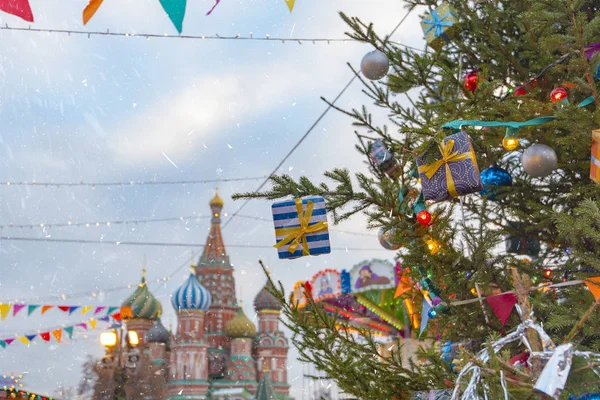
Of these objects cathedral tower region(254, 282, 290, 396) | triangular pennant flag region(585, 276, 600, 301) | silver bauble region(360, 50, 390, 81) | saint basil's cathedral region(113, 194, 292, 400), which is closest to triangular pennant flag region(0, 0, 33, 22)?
silver bauble region(360, 50, 390, 81)

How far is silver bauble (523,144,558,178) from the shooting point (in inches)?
128

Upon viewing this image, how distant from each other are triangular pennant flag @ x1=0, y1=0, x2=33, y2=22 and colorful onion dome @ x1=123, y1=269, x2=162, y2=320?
3033 centimetres

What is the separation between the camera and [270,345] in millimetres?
34094

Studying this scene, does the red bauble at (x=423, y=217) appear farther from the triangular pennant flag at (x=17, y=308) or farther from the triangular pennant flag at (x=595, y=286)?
the triangular pennant flag at (x=17, y=308)

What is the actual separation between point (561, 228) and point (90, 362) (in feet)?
90.7

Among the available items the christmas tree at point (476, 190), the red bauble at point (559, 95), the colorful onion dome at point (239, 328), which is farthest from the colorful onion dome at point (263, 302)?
the red bauble at point (559, 95)

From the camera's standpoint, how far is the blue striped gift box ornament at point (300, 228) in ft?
10.4

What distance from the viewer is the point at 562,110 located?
9.43 ft

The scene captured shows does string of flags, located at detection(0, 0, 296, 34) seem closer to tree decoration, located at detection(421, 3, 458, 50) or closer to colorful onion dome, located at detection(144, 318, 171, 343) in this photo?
tree decoration, located at detection(421, 3, 458, 50)

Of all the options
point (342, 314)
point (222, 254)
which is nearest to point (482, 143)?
point (342, 314)

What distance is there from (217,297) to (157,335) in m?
4.00

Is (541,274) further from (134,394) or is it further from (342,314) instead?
(134,394)

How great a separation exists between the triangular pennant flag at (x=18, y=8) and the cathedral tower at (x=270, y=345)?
101 ft

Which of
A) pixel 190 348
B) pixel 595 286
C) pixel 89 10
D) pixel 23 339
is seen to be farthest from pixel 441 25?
pixel 190 348
